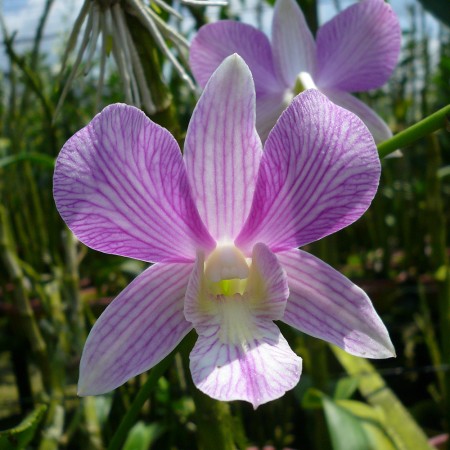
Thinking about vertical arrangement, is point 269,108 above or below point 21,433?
above

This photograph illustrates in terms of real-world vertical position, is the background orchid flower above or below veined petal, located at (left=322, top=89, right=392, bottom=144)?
above

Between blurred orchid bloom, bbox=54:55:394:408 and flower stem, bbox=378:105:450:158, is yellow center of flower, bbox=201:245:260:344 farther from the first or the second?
flower stem, bbox=378:105:450:158

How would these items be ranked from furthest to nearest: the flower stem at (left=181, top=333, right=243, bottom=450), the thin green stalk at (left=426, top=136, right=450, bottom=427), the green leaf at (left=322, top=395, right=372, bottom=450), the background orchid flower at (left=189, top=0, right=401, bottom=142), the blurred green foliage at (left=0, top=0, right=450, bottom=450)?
the thin green stalk at (left=426, top=136, right=450, bottom=427) < the blurred green foliage at (left=0, top=0, right=450, bottom=450) < the green leaf at (left=322, top=395, right=372, bottom=450) < the background orchid flower at (left=189, top=0, right=401, bottom=142) < the flower stem at (left=181, top=333, right=243, bottom=450)

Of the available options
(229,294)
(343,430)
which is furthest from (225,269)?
(343,430)

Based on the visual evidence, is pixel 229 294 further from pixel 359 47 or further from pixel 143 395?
pixel 359 47

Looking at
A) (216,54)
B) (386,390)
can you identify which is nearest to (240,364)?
(216,54)

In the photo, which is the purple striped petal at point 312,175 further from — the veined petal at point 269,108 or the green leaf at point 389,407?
the green leaf at point 389,407

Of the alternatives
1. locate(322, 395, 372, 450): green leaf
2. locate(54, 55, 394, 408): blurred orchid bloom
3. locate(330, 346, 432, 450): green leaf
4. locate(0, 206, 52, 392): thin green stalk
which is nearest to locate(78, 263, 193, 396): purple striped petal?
locate(54, 55, 394, 408): blurred orchid bloom

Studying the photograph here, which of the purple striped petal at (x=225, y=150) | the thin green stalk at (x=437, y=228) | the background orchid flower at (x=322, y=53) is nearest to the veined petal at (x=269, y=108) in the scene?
the background orchid flower at (x=322, y=53)
